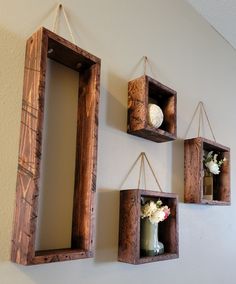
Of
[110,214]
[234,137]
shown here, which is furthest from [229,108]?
[110,214]

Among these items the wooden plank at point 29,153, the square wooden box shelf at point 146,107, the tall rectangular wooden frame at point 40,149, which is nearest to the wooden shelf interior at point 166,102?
the square wooden box shelf at point 146,107

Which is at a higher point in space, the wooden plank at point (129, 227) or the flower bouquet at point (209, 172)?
the flower bouquet at point (209, 172)

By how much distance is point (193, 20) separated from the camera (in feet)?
6.23

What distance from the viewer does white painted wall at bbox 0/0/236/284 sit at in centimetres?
99

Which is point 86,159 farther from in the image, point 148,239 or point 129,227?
point 148,239

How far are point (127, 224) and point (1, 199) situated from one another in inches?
19.6

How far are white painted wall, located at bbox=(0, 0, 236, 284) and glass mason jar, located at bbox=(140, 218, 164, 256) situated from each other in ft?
0.33

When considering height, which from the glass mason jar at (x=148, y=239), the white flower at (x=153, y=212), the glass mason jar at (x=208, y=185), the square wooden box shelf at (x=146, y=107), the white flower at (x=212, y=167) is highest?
the square wooden box shelf at (x=146, y=107)

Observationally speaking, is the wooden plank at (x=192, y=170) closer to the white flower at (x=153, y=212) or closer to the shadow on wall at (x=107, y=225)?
the white flower at (x=153, y=212)

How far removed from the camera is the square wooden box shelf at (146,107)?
131 centimetres

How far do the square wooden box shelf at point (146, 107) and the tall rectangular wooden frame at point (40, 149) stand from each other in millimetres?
243

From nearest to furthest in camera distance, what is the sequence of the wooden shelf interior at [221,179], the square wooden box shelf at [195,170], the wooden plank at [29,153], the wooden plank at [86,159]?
the wooden plank at [29,153], the wooden plank at [86,159], the square wooden box shelf at [195,170], the wooden shelf interior at [221,179]

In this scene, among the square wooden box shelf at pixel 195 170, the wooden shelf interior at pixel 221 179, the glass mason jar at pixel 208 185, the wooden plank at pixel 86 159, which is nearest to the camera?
the wooden plank at pixel 86 159

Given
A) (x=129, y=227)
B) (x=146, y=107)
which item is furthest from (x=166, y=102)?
(x=129, y=227)
